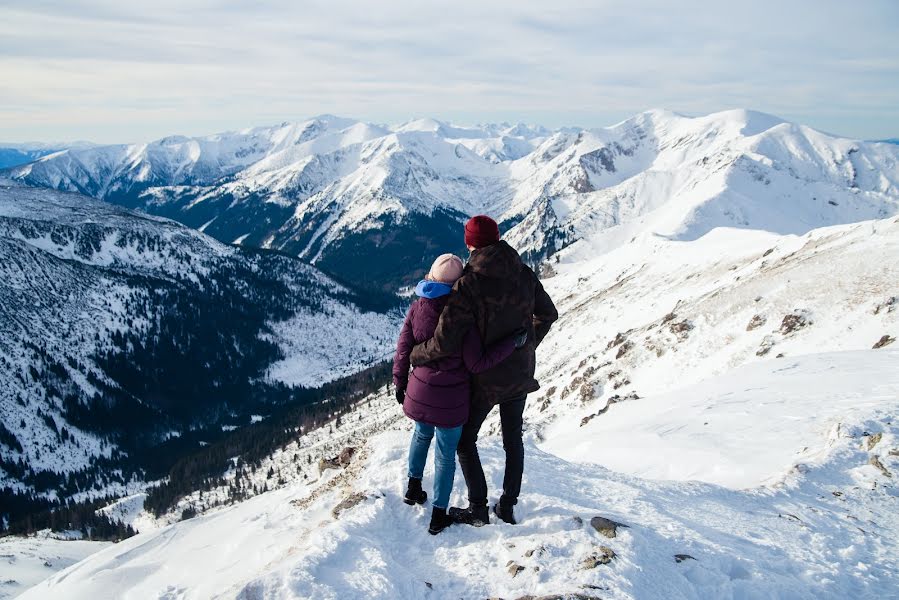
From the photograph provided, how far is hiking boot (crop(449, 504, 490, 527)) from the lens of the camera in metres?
8.70

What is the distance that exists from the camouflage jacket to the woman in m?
0.15

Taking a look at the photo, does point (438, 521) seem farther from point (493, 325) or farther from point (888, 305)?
point (888, 305)

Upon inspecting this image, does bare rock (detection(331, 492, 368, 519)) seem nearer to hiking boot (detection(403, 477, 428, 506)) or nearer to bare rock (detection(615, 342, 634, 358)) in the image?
hiking boot (detection(403, 477, 428, 506))

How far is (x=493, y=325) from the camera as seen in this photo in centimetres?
753

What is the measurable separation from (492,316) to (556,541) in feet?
12.1

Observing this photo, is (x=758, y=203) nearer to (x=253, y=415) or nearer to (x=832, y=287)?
(x=832, y=287)

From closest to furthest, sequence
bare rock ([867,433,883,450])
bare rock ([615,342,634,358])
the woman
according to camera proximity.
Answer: the woman
bare rock ([867,433,883,450])
bare rock ([615,342,634,358])

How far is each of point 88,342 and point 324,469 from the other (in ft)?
644

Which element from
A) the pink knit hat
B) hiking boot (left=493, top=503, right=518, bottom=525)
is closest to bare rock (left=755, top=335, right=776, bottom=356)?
hiking boot (left=493, top=503, right=518, bottom=525)

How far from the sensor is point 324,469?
48.2ft

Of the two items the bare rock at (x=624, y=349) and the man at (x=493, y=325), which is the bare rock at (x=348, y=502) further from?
the bare rock at (x=624, y=349)

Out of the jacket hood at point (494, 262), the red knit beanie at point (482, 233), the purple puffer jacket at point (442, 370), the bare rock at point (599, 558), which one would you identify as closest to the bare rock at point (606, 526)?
the bare rock at point (599, 558)

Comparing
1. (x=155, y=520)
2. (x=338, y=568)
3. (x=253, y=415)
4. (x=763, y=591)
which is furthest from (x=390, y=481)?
(x=253, y=415)

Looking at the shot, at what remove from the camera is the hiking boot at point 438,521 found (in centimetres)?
857
